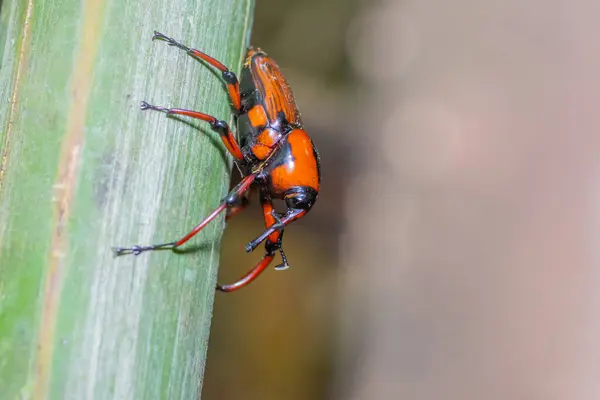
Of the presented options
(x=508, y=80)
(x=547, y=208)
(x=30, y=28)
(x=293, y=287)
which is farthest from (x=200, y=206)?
(x=508, y=80)

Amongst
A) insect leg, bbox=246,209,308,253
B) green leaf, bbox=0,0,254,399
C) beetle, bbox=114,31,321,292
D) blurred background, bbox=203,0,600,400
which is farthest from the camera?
blurred background, bbox=203,0,600,400

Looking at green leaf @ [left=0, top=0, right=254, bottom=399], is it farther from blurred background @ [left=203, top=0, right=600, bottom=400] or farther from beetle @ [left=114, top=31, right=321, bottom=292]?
blurred background @ [left=203, top=0, right=600, bottom=400]

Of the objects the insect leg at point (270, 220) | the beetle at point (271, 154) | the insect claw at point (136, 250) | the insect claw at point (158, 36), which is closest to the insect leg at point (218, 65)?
the insect claw at point (158, 36)

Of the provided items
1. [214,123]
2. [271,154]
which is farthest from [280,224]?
[214,123]

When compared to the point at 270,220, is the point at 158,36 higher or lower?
higher

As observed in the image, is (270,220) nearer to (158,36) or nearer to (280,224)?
(280,224)

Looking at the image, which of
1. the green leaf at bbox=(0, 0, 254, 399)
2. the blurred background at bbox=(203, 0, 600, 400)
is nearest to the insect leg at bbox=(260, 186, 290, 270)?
the green leaf at bbox=(0, 0, 254, 399)

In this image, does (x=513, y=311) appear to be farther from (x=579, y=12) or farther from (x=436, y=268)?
(x=579, y=12)
